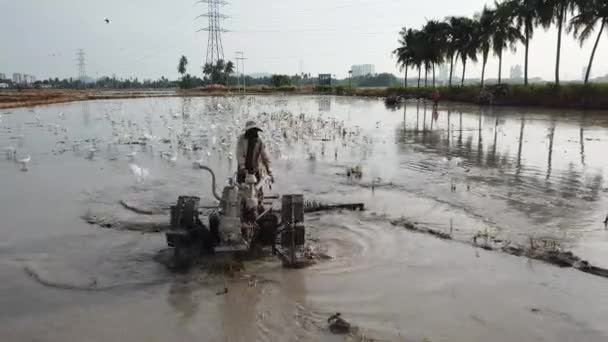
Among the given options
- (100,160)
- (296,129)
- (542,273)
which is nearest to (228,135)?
(296,129)

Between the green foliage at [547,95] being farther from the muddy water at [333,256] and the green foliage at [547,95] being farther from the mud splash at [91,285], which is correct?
the mud splash at [91,285]

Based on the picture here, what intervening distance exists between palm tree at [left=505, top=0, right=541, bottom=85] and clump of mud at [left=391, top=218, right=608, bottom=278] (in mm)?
37482

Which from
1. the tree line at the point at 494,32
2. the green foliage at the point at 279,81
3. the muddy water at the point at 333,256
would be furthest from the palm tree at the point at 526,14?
the green foliage at the point at 279,81

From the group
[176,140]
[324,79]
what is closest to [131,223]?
[176,140]

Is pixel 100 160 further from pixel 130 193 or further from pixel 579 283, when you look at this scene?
pixel 579 283

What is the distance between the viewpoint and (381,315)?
4.76m

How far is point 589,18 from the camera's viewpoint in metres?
34.1

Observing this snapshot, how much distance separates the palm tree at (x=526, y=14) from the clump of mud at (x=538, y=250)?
37.5 meters

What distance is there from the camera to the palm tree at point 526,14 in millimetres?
39116

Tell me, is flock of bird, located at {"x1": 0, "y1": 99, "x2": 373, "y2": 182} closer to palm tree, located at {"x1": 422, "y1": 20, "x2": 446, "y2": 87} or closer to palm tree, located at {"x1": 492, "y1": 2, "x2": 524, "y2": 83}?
palm tree, located at {"x1": 492, "y1": 2, "x2": 524, "y2": 83}

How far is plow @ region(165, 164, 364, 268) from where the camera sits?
545 cm

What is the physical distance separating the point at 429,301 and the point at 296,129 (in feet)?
52.7

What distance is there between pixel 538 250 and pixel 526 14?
38.8 meters

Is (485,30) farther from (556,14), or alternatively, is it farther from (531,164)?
(531,164)
